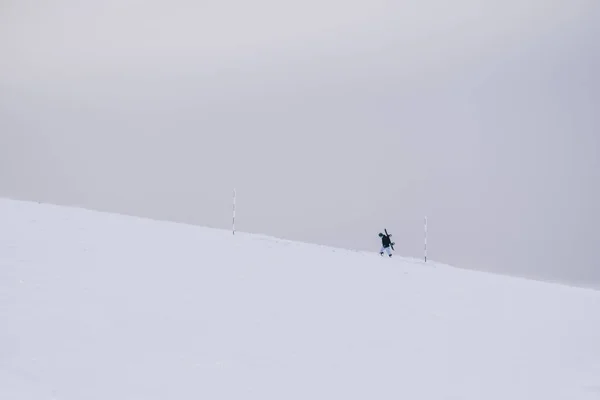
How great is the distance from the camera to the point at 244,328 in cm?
971

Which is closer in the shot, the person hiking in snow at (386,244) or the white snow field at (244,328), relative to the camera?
the white snow field at (244,328)

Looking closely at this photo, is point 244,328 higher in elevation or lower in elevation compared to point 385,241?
lower

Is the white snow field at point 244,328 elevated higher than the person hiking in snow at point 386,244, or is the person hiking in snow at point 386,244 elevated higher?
the person hiking in snow at point 386,244

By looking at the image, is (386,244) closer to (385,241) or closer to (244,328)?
(385,241)

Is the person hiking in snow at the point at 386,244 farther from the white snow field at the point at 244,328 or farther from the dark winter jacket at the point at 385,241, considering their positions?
the white snow field at the point at 244,328

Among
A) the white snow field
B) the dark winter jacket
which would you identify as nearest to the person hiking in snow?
the dark winter jacket

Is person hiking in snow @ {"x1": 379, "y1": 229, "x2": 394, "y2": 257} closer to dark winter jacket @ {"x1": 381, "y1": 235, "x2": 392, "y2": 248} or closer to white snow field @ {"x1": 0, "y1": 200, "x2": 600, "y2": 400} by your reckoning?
dark winter jacket @ {"x1": 381, "y1": 235, "x2": 392, "y2": 248}

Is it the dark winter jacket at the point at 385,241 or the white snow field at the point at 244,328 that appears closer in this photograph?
the white snow field at the point at 244,328

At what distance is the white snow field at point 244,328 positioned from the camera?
7.29 meters

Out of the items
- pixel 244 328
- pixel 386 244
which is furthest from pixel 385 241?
pixel 244 328

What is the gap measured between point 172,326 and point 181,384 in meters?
2.13

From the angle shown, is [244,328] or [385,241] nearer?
[244,328]

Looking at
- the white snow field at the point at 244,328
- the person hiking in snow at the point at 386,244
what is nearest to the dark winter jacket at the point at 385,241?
the person hiking in snow at the point at 386,244

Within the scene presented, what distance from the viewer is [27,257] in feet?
38.8
